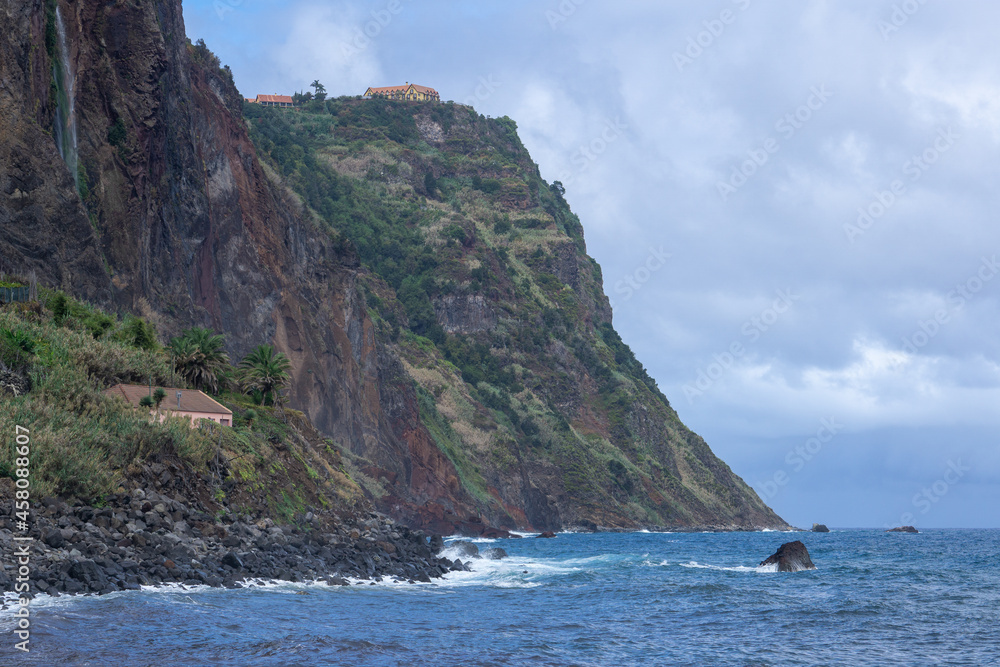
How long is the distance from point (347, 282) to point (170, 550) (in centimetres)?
7636

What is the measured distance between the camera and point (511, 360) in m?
160

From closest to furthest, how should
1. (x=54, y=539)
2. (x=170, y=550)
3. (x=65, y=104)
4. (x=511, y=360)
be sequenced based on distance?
(x=54, y=539) < (x=170, y=550) < (x=65, y=104) < (x=511, y=360)

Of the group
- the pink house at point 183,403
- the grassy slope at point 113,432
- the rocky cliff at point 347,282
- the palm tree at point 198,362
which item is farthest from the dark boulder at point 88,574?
the rocky cliff at point 347,282

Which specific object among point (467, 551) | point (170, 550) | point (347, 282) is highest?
point (347, 282)

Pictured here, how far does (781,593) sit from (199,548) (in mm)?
26608

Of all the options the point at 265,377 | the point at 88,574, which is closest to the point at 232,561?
the point at 88,574

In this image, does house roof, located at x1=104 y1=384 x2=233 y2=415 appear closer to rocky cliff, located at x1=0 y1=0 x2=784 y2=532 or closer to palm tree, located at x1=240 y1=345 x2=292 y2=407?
palm tree, located at x1=240 y1=345 x2=292 y2=407

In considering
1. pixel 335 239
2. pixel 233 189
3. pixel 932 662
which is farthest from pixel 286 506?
pixel 335 239

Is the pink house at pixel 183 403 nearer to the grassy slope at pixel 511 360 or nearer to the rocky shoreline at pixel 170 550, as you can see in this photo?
the rocky shoreline at pixel 170 550

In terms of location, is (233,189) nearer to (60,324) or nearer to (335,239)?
(335,239)

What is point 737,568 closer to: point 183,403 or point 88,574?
point 183,403

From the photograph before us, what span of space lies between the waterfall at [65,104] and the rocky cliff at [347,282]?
0.86ft

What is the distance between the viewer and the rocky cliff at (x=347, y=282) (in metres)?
57.4

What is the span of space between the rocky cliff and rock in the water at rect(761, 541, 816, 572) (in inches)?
1825
